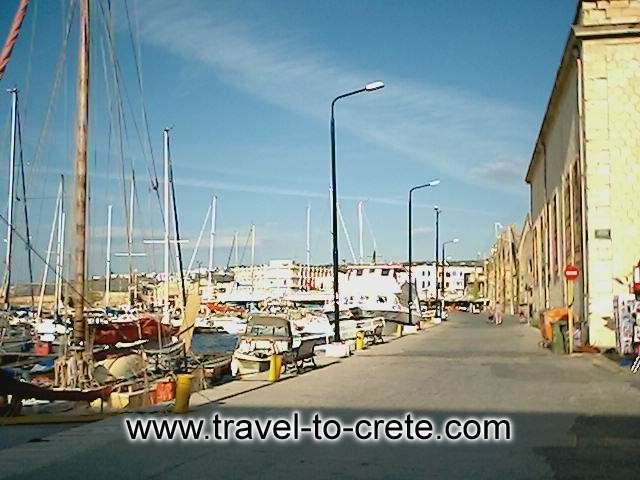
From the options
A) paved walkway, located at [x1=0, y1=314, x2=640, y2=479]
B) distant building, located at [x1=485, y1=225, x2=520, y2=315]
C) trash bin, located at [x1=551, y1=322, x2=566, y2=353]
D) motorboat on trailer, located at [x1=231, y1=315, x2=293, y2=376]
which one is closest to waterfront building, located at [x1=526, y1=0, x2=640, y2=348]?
trash bin, located at [x1=551, y1=322, x2=566, y2=353]

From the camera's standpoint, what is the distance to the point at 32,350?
1367 inches

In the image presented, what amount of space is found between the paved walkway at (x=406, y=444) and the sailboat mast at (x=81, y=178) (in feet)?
17.0

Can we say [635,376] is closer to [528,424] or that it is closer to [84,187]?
[528,424]

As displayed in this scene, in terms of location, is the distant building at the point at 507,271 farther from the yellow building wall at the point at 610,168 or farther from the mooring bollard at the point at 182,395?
the mooring bollard at the point at 182,395

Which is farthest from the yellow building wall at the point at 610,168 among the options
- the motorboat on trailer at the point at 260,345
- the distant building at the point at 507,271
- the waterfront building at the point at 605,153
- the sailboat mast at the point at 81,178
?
the distant building at the point at 507,271

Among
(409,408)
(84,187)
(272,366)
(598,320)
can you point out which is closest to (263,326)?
(272,366)

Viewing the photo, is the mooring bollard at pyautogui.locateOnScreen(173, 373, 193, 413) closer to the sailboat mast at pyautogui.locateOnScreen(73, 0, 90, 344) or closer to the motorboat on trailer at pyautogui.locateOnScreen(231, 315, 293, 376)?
the sailboat mast at pyautogui.locateOnScreen(73, 0, 90, 344)

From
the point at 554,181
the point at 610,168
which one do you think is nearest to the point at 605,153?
the point at 610,168

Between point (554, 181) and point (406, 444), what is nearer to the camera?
point (406, 444)

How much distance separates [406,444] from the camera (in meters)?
11.8

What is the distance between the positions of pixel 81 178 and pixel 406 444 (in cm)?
1313

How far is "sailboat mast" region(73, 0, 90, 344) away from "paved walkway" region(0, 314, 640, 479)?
17.0 feet

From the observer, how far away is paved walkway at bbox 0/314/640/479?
33.0 feet

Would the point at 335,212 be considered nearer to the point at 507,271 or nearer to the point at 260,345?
the point at 260,345
